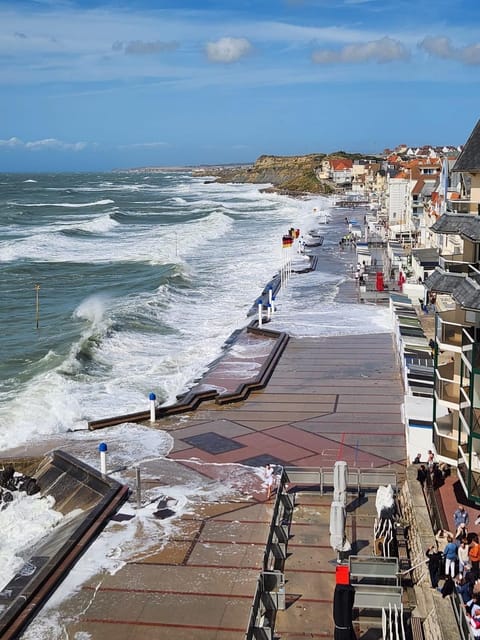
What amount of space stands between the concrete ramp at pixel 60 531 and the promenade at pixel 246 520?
1.67 ft

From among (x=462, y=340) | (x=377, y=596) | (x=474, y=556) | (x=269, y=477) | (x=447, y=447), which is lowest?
(x=269, y=477)

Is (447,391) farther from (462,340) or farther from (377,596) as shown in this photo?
(377,596)

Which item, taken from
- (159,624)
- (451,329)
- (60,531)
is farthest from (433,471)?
(60,531)

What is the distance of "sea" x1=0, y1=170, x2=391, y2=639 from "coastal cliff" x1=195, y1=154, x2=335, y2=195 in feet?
234

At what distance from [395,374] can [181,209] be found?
80.0 m

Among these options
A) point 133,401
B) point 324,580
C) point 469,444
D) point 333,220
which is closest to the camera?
point 324,580

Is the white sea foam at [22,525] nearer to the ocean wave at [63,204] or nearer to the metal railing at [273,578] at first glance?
the metal railing at [273,578]

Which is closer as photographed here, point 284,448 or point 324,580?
point 324,580

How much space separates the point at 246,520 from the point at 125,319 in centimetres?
1968

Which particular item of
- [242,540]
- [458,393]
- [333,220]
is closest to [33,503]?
[242,540]

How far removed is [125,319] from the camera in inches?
1238

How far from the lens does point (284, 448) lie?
15.8m

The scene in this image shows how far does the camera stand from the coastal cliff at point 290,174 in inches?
5571

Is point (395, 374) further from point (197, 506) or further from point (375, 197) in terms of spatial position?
point (375, 197)
